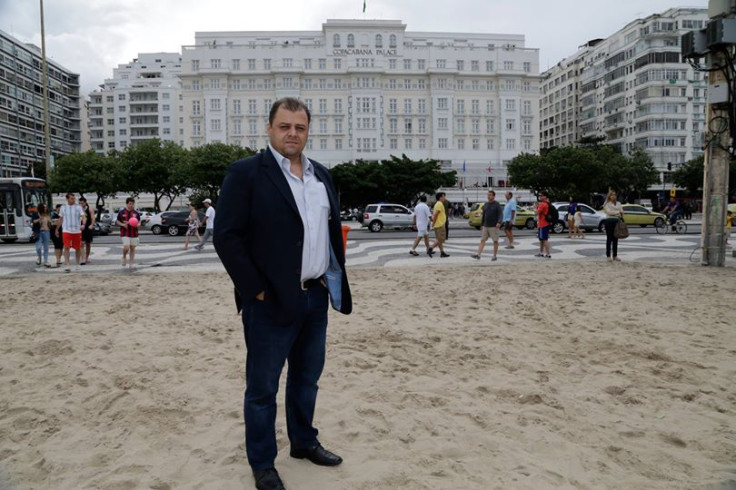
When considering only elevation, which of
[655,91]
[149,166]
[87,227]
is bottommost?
[87,227]

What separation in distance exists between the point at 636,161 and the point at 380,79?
130ft

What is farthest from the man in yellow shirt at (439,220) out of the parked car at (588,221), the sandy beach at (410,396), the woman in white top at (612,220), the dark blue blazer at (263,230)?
the parked car at (588,221)

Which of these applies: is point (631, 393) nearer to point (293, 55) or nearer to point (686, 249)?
point (686, 249)

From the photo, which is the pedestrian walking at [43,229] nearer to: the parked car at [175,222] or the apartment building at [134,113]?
the parked car at [175,222]

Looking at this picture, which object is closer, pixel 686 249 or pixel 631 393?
pixel 631 393

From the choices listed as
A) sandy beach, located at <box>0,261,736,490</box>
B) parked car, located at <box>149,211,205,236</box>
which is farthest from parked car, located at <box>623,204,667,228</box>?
sandy beach, located at <box>0,261,736,490</box>

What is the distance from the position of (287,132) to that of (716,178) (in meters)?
12.2

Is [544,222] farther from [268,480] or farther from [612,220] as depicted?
[268,480]

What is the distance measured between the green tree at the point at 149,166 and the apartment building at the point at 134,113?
55.0 m

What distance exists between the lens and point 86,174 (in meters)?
51.3

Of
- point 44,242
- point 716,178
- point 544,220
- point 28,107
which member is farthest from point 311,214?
point 28,107

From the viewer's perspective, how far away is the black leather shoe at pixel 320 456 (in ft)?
10.3

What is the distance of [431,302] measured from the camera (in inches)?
316

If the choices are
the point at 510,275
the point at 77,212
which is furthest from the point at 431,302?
the point at 77,212
